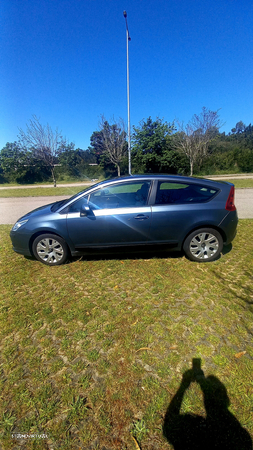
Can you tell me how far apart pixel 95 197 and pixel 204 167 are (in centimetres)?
3188

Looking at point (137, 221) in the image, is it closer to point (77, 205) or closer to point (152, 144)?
point (77, 205)

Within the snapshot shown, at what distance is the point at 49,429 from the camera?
1.55m

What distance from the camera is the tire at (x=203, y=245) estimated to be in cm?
385

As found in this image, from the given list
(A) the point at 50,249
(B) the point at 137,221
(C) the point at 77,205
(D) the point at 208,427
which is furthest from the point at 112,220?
(D) the point at 208,427

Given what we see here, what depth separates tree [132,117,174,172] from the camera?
2919cm

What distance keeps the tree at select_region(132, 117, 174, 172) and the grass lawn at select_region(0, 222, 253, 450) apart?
91.5 ft

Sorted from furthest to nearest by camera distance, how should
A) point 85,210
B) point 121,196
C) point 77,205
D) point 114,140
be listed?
point 114,140 → point 121,196 → point 77,205 → point 85,210

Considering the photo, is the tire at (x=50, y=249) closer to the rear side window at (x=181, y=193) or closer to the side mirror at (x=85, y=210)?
the side mirror at (x=85, y=210)

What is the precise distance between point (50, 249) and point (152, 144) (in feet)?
91.4

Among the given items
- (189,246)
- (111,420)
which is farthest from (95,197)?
(111,420)

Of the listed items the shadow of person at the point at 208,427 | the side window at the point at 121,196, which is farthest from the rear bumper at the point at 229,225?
the shadow of person at the point at 208,427

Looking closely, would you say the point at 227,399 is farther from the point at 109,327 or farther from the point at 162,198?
the point at 162,198

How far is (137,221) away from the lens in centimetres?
372

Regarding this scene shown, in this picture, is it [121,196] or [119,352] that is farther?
[121,196]
